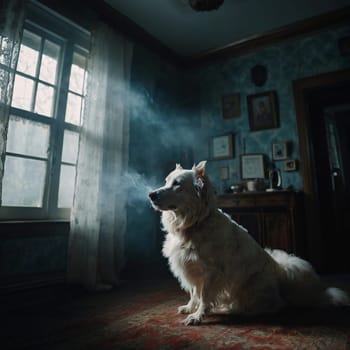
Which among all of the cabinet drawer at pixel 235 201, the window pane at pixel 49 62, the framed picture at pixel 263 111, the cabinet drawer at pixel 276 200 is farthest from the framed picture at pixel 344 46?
the window pane at pixel 49 62

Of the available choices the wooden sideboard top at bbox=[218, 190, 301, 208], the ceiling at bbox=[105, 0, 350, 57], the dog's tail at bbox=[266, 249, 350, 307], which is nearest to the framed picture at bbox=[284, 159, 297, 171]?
the wooden sideboard top at bbox=[218, 190, 301, 208]

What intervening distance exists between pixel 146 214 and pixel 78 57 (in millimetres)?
2167

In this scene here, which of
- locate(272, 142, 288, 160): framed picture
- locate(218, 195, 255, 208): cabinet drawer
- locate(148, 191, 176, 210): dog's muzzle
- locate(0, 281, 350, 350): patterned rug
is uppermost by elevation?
locate(272, 142, 288, 160): framed picture

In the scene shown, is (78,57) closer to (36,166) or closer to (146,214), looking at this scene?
(36,166)

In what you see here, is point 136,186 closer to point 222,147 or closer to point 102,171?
point 102,171

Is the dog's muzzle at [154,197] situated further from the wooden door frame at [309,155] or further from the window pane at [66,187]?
the wooden door frame at [309,155]

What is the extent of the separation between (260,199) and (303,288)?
1.64 meters

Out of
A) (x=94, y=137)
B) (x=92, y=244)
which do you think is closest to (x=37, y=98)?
(x=94, y=137)

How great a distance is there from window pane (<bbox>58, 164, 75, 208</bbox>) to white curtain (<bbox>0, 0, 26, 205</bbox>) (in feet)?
2.54

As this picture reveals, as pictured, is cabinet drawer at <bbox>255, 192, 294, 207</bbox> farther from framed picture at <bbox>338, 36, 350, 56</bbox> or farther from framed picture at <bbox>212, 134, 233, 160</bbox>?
framed picture at <bbox>338, 36, 350, 56</bbox>

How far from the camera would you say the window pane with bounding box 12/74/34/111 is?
2600 millimetres

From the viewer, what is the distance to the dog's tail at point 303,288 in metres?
1.87

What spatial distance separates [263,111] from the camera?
4.12 m

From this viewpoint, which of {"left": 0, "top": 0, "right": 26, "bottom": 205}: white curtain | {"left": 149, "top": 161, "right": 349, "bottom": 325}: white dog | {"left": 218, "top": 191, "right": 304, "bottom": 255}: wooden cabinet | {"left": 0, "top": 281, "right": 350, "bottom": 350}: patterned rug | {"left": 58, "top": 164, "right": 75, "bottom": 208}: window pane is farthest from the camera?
{"left": 218, "top": 191, "right": 304, "bottom": 255}: wooden cabinet
